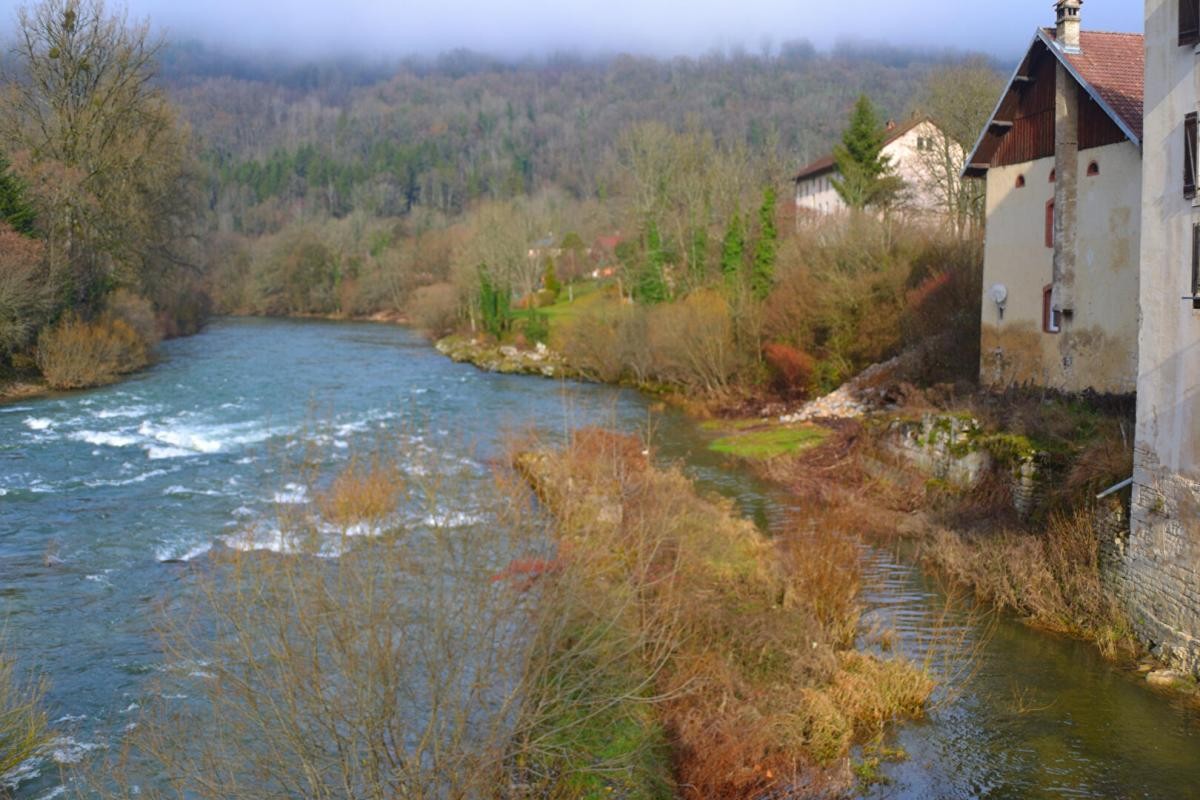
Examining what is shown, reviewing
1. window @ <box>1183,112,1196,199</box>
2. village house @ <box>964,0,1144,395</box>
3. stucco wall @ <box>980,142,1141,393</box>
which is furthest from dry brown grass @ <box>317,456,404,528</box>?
village house @ <box>964,0,1144,395</box>

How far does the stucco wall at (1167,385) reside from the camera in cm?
1242

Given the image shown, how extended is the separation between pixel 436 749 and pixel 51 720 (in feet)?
19.2

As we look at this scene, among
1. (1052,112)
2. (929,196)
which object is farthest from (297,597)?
(929,196)

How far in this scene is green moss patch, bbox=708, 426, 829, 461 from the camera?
25594mm

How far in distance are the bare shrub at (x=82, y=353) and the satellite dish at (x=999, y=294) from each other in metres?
26.3

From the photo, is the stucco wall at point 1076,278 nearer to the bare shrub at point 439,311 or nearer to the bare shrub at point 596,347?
the bare shrub at point 596,347

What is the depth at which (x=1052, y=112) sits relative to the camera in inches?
830

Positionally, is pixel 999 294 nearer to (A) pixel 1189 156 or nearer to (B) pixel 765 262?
(A) pixel 1189 156

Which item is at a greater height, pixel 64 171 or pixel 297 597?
pixel 64 171

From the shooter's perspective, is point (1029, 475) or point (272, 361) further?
point (272, 361)

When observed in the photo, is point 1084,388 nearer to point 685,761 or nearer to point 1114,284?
point 1114,284

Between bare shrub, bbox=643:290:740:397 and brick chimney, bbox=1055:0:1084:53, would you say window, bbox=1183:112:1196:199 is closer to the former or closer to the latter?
brick chimney, bbox=1055:0:1084:53

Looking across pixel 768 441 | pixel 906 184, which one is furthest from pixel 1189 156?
pixel 906 184

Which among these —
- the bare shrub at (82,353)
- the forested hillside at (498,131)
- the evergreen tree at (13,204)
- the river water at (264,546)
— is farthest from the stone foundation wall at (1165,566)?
the forested hillside at (498,131)
